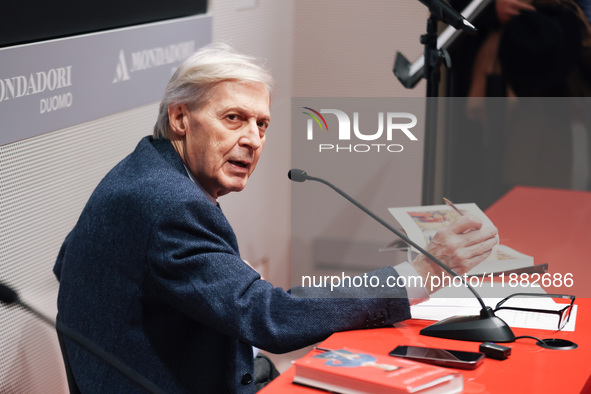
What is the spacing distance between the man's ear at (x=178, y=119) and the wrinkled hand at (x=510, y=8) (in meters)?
1.60

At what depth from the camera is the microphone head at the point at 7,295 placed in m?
1.89

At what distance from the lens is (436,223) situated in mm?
1416

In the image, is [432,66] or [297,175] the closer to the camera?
[297,175]

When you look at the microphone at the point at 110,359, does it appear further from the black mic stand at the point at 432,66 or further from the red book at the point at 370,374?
the black mic stand at the point at 432,66

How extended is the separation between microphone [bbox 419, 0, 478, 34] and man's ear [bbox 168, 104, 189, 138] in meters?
0.72

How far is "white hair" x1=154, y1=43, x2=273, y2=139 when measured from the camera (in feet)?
5.08

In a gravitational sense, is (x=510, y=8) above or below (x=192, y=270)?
above

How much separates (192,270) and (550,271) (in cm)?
73

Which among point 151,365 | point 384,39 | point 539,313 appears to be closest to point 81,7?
point 151,365

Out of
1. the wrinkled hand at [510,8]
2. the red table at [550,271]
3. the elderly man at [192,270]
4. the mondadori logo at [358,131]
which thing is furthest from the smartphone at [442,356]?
the wrinkled hand at [510,8]

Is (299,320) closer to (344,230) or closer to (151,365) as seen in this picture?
(344,230)

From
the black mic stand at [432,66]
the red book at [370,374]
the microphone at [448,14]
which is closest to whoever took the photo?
the red book at [370,374]

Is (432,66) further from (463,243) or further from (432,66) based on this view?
(463,243)

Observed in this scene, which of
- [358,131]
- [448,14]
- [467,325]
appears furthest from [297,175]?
[448,14]
